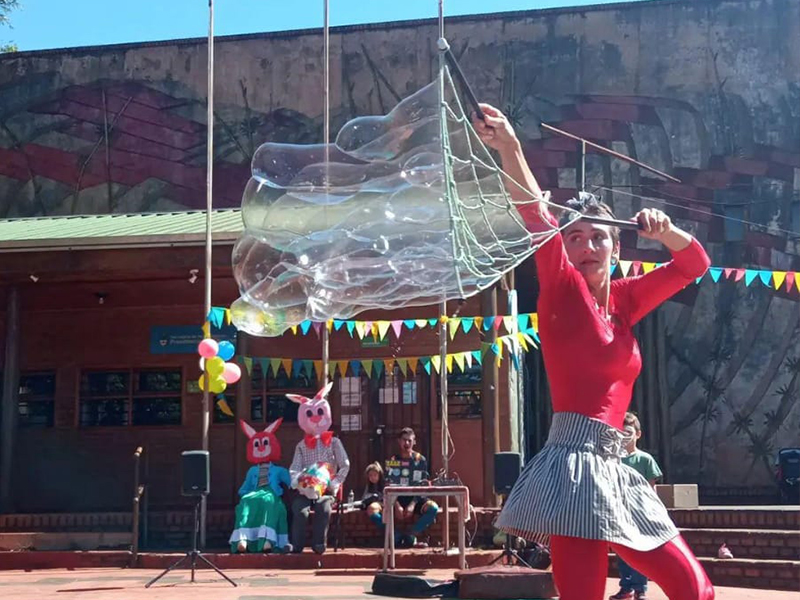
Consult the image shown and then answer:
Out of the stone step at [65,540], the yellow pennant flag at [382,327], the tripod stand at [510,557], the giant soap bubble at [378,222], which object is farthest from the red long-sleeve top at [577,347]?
the stone step at [65,540]

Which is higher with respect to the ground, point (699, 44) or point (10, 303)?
point (699, 44)

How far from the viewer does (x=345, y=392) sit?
47.4 feet

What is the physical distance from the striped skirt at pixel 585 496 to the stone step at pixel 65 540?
9.85 metres

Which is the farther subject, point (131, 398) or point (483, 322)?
point (131, 398)

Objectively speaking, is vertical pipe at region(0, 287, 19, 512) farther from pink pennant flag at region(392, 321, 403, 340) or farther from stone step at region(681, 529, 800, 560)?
stone step at region(681, 529, 800, 560)

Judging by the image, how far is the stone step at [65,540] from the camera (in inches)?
497

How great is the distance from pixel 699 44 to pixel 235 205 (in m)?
8.51

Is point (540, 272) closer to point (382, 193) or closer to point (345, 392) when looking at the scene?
point (382, 193)

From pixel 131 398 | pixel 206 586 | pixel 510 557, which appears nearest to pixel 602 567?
pixel 206 586

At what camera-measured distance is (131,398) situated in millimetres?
15180

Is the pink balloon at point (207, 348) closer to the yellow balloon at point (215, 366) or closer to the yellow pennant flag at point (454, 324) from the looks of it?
the yellow balloon at point (215, 366)

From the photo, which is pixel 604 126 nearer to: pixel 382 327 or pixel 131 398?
pixel 382 327

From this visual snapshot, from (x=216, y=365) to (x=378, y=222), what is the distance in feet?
25.4

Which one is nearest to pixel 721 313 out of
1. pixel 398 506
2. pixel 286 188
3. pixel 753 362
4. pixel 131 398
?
pixel 753 362
